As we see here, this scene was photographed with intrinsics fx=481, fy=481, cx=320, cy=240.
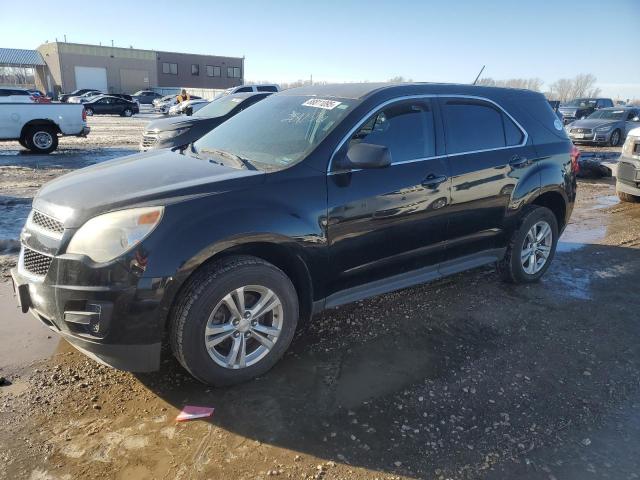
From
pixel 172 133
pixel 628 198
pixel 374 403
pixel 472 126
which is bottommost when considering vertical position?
pixel 374 403

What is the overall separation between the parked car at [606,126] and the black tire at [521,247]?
15964 millimetres

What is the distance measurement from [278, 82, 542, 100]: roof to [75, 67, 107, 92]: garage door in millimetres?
73491

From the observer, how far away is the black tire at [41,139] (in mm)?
13688

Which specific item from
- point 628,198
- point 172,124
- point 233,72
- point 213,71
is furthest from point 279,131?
point 233,72

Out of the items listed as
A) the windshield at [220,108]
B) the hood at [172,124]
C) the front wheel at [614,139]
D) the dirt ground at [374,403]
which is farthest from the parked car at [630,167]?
the front wheel at [614,139]

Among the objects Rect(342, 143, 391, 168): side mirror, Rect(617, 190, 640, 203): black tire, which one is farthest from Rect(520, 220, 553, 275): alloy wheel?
Rect(617, 190, 640, 203): black tire

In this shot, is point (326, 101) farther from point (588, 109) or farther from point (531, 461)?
point (588, 109)

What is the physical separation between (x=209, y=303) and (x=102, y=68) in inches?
3017

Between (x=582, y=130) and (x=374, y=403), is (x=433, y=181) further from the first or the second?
(x=582, y=130)

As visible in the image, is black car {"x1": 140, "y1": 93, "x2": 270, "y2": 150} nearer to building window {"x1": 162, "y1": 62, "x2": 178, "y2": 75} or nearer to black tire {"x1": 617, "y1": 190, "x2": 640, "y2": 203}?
black tire {"x1": 617, "y1": 190, "x2": 640, "y2": 203}

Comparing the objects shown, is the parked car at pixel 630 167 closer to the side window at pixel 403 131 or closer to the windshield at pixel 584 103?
the side window at pixel 403 131

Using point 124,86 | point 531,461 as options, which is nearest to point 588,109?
point 531,461

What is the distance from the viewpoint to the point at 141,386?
3123 mm

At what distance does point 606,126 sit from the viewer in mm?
18547
